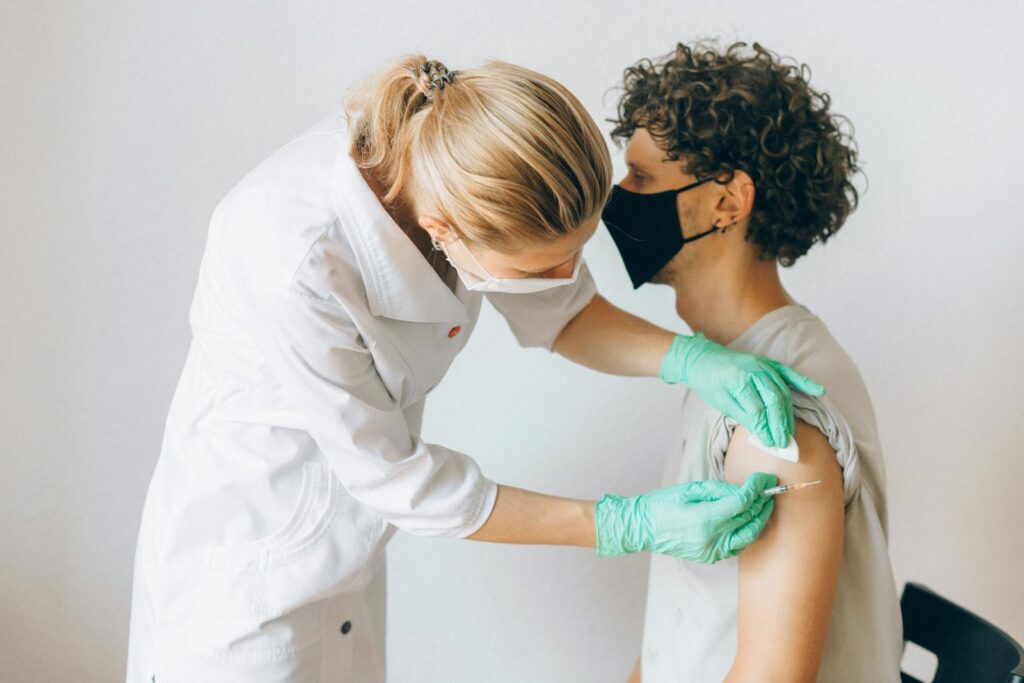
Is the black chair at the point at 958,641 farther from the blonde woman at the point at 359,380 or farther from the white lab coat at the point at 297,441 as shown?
the white lab coat at the point at 297,441

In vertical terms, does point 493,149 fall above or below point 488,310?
above

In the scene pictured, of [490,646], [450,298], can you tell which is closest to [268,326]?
[450,298]

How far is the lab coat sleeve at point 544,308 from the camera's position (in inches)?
58.8

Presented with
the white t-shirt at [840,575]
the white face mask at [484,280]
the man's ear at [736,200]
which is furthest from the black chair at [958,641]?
the white face mask at [484,280]

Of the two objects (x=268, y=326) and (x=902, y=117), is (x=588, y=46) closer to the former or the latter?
(x=902, y=117)

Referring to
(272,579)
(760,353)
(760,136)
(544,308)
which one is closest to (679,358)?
(760,353)

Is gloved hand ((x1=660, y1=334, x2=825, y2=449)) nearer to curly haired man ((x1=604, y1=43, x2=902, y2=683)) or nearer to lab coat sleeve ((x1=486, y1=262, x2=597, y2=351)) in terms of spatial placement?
curly haired man ((x1=604, y1=43, x2=902, y2=683))

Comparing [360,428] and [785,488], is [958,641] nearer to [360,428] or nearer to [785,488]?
[785,488]

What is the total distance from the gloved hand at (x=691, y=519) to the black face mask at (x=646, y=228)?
1.21 feet

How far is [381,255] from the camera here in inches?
45.0

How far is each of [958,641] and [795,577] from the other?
400mm

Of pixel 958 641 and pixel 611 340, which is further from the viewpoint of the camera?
pixel 611 340

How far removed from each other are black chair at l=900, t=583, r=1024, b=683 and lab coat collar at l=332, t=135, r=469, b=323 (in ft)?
2.98

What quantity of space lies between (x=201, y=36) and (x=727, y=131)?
0.97m
